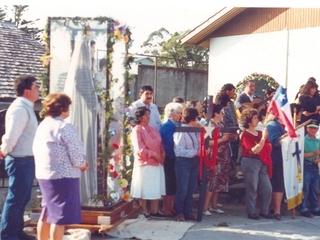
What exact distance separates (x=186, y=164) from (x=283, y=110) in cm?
179

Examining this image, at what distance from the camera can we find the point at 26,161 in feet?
22.8

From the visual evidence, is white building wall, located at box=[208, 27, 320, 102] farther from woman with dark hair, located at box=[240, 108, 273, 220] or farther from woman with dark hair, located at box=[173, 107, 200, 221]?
woman with dark hair, located at box=[173, 107, 200, 221]

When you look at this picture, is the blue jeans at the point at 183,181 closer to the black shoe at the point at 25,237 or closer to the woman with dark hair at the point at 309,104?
the black shoe at the point at 25,237

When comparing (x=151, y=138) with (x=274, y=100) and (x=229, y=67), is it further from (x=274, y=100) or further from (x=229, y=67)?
(x=229, y=67)

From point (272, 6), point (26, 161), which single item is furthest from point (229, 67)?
point (26, 161)

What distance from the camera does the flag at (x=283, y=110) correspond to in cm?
904

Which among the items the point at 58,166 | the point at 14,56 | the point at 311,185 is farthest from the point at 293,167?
the point at 14,56

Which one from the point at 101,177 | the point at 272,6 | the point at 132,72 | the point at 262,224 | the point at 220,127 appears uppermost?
the point at 272,6

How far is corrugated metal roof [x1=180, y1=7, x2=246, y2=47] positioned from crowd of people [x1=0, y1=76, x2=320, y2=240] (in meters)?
6.81

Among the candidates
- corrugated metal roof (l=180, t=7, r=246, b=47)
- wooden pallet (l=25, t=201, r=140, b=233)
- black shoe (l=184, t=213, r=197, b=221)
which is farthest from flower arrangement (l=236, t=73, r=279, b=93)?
wooden pallet (l=25, t=201, r=140, b=233)

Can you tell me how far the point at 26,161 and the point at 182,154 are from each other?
2498 millimetres

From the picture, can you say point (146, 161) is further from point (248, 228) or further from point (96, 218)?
point (248, 228)

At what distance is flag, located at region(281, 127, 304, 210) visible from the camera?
9.34 meters

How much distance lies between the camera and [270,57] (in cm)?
1670
